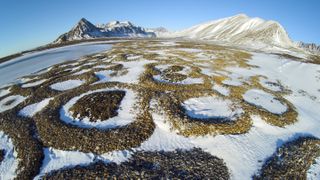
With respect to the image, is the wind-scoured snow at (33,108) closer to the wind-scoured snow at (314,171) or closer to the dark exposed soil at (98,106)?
the dark exposed soil at (98,106)

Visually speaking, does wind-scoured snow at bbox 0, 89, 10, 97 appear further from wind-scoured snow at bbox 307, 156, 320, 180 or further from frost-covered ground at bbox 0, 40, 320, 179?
wind-scoured snow at bbox 307, 156, 320, 180

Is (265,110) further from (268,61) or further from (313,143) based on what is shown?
(268,61)

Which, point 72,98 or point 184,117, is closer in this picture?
point 184,117

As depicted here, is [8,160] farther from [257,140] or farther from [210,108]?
[257,140]

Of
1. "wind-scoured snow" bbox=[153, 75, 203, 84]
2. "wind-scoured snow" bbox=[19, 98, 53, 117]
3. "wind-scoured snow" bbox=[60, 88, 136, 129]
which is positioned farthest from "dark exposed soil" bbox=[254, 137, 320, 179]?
"wind-scoured snow" bbox=[19, 98, 53, 117]

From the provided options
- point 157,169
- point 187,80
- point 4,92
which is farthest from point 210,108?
point 4,92

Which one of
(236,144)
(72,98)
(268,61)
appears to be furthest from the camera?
(268,61)

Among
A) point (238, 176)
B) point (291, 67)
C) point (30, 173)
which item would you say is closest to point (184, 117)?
point (238, 176)
